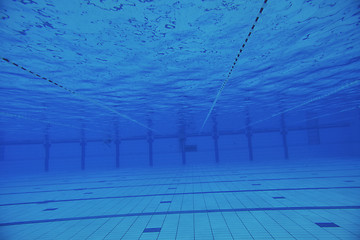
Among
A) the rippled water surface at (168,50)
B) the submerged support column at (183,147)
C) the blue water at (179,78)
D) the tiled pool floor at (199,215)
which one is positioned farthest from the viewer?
the submerged support column at (183,147)

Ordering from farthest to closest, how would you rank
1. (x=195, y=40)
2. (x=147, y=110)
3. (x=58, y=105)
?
(x=147, y=110)
(x=58, y=105)
(x=195, y=40)

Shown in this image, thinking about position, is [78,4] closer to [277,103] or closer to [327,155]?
[277,103]

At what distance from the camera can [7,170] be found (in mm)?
24125

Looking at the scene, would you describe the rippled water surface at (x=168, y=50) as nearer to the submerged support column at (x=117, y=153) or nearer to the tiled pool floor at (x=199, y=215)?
the tiled pool floor at (x=199, y=215)

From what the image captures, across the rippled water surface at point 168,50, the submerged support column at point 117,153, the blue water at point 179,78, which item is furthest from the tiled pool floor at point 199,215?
the submerged support column at point 117,153

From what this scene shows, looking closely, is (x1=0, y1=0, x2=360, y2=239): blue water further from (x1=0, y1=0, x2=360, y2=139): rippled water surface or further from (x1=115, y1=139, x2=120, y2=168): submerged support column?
(x1=115, y1=139, x2=120, y2=168): submerged support column

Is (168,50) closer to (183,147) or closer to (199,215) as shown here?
(199,215)

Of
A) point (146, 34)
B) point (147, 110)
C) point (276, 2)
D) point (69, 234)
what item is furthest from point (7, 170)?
point (276, 2)

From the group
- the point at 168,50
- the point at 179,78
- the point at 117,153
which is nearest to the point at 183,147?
the point at 117,153

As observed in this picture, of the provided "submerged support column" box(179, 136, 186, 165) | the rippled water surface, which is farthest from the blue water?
"submerged support column" box(179, 136, 186, 165)

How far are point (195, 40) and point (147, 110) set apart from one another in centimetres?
691

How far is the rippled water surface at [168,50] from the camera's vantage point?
134 inches

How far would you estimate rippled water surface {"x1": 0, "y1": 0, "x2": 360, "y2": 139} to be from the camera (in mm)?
3408

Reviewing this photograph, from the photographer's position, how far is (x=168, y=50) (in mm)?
4672
